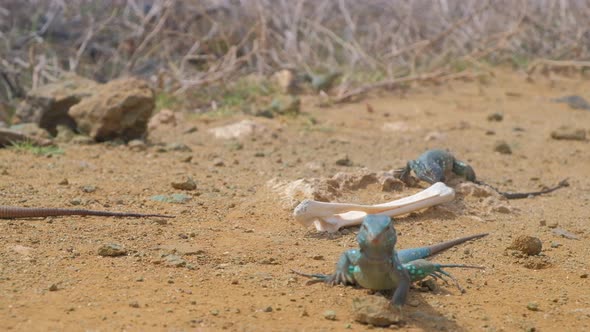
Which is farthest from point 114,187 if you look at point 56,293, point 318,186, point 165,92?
point 165,92

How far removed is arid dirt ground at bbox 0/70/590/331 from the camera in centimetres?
350

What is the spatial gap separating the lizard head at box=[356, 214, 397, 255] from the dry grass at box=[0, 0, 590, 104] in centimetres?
623

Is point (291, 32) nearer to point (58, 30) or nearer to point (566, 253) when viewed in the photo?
point (58, 30)

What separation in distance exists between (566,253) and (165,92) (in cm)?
604

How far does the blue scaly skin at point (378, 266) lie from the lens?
3537mm

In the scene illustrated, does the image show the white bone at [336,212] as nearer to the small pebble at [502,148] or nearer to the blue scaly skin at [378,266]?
the blue scaly skin at [378,266]

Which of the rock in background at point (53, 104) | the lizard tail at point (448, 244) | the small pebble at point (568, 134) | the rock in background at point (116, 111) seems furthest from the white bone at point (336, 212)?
the small pebble at point (568, 134)

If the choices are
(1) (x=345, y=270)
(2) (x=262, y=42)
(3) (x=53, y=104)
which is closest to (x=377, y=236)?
(1) (x=345, y=270)

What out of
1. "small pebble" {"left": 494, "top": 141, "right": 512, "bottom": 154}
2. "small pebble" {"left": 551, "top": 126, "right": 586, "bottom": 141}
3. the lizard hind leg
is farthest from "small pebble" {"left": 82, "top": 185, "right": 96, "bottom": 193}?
A: "small pebble" {"left": 551, "top": 126, "right": 586, "bottom": 141}

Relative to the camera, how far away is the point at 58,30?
1115 cm

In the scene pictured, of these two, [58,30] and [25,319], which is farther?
[58,30]

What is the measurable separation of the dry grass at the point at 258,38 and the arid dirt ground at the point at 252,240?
2336mm

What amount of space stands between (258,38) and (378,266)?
25.6 ft

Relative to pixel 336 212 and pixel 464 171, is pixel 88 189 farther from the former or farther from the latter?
pixel 464 171
